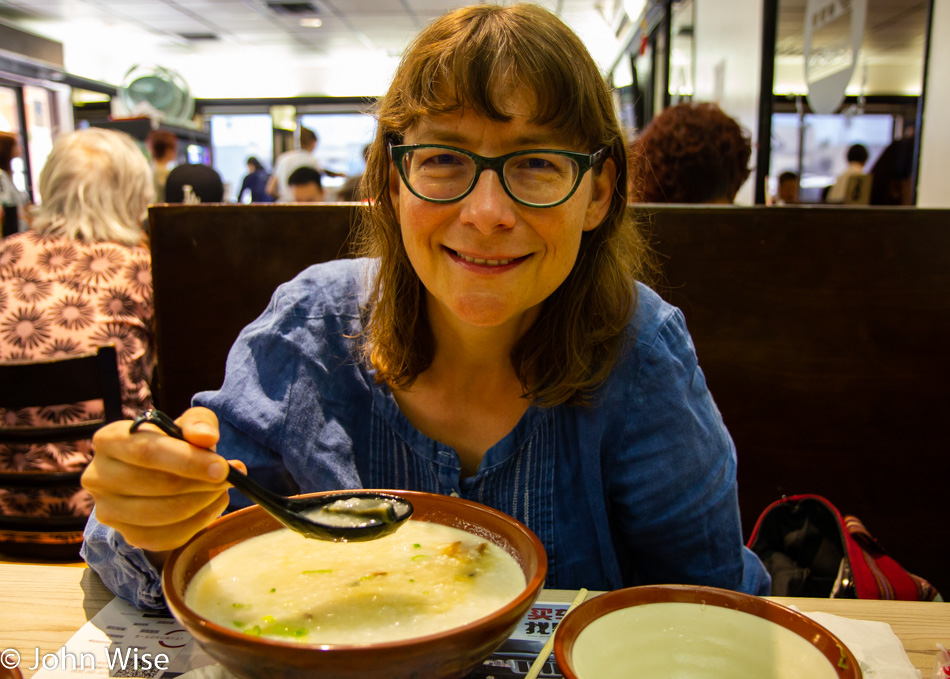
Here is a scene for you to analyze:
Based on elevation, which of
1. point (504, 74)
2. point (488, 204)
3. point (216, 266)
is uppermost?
point (504, 74)

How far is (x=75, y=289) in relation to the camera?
190 centimetres

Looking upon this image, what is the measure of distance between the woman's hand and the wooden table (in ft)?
0.68

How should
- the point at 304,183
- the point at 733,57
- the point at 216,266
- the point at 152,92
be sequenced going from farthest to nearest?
1. the point at 152,92
2. the point at 304,183
3. the point at 733,57
4. the point at 216,266

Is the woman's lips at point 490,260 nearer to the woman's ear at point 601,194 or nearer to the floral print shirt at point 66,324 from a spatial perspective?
the woman's ear at point 601,194

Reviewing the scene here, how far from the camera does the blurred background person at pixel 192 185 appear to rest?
4.41 m

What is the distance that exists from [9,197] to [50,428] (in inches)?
122

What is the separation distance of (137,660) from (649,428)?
0.69 metres

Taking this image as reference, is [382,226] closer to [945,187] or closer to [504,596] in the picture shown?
[504,596]

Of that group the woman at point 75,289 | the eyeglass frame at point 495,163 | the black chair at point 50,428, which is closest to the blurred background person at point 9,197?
the woman at point 75,289

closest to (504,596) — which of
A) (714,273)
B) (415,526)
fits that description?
(415,526)

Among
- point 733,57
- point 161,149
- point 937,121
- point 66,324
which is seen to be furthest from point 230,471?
point 161,149

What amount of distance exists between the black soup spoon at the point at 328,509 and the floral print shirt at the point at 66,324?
1347mm

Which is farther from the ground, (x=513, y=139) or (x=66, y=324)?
(x=513, y=139)

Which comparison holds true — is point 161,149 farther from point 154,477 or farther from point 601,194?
point 154,477
